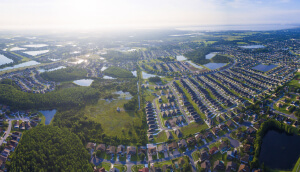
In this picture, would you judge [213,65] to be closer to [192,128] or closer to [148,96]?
[148,96]

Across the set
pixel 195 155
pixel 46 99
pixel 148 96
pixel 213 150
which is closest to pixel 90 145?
pixel 195 155

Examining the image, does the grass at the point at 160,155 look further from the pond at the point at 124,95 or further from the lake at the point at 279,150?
the pond at the point at 124,95

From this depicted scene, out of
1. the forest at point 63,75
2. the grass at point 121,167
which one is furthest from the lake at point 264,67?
the forest at point 63,75

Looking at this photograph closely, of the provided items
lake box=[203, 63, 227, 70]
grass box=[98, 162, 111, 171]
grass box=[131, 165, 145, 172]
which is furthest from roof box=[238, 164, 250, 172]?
lake box=[203, 63, 227, 70]

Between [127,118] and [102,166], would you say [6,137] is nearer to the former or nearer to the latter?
[102,166]

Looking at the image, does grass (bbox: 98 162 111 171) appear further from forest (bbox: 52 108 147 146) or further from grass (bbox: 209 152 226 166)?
grass (bbox: 209 152 226 166)

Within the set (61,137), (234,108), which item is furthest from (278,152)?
(61,137)
